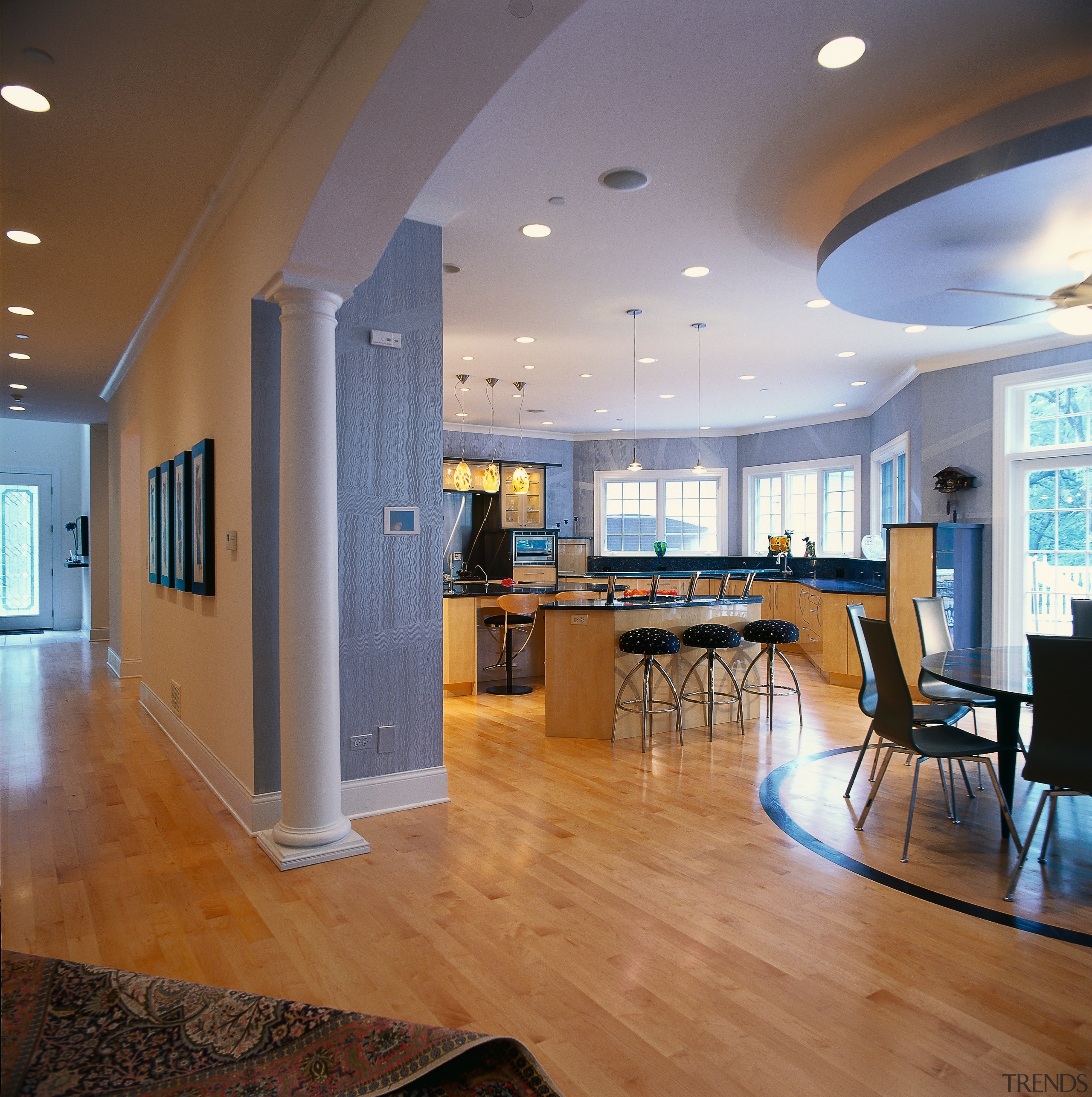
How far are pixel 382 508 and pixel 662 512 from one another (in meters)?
7.88

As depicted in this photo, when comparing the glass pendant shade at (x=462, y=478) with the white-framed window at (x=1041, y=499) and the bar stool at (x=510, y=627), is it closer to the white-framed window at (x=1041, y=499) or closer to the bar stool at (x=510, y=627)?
the bar stool at (x=510, y=627)

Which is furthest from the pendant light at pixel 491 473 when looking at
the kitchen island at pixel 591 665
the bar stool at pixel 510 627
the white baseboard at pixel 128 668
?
the white baseboard at pixel 128 668

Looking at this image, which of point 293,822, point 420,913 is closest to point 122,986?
point 420,913

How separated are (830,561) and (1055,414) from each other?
3794 mm

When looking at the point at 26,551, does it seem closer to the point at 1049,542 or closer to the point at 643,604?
the point at 643,604

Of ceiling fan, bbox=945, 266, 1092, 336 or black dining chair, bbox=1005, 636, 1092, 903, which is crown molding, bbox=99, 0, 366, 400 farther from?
black dining chair, bbox=1005, 636, 1092, 903

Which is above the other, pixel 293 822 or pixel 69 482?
pixel 69 482

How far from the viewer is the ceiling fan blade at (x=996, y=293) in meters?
3.54

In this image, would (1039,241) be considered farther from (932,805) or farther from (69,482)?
(69,482)

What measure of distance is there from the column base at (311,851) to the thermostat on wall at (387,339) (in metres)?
2.24

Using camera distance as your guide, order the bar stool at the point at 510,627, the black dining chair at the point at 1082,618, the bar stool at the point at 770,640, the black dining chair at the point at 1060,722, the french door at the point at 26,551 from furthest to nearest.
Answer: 1. the french door at the point at 26,551
2. the bar stool at the point at 510,627
3. the bar stool at the point at 770,640
4. the black dining chair at the point at 1082,618
5. the black dining chair at the point at 1060,722

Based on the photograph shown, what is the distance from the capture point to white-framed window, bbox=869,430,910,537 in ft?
24.7

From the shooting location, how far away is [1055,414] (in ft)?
19.7

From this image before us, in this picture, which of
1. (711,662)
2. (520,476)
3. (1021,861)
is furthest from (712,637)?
(520,476)
